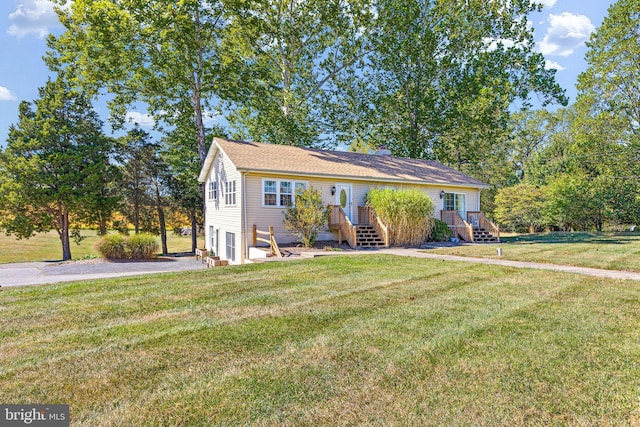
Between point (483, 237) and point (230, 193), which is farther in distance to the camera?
point (483, 237)

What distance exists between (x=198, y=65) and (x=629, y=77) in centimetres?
2469

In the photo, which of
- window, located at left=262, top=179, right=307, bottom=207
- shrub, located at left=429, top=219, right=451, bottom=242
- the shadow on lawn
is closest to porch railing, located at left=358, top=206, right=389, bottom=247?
window, located at left=262, top=179, right=307, bottom=207

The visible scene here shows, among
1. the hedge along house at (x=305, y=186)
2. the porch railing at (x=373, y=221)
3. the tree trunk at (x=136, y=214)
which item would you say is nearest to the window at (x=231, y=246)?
the hedge along house at (x=305, y=186)

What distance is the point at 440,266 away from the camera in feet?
25.9

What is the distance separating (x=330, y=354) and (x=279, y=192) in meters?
10.9

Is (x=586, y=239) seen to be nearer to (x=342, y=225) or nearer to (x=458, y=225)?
(x=458, y=225)

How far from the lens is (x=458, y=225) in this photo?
16.3 meters

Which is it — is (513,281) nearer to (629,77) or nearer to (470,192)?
(470,192)

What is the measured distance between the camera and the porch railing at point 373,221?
1288cm

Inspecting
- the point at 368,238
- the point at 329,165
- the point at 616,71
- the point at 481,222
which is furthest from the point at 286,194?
the point at 616,71

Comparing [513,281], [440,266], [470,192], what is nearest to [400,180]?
[470,192]

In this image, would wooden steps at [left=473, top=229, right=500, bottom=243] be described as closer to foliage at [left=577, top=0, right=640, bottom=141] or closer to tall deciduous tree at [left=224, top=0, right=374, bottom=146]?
tall deciduous tree at [left=224, top=0, right=374, bottom=146]

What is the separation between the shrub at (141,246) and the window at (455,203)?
14.1 meters

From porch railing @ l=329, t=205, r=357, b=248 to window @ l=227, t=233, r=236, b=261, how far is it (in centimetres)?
408
